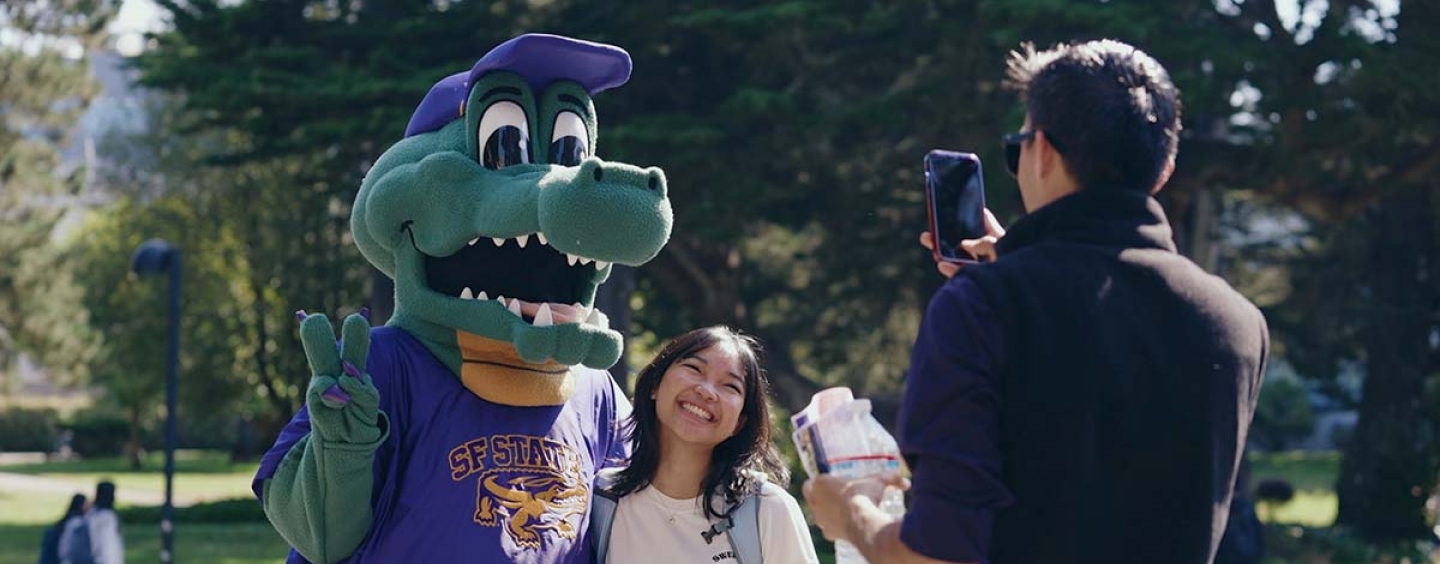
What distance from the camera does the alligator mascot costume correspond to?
164 inches

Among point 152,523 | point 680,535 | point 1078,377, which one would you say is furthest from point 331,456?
point 152,523

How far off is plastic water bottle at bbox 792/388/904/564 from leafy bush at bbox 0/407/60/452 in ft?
154

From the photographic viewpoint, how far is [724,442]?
4.50 metres

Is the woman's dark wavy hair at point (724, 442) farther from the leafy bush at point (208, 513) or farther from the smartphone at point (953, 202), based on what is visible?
the leafy bush at point (208, 513)

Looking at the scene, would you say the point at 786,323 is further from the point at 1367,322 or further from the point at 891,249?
the point at 1367,322

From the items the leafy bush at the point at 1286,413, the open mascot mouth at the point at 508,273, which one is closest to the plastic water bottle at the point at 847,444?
the open mascot mouth at the point at 508,273

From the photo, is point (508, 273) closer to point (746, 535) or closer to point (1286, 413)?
point (746, 535)

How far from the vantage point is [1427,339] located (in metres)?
23.5

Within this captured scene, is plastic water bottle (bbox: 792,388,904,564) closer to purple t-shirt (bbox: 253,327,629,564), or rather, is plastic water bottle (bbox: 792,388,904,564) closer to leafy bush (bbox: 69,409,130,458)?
purple t-shirt (bbox: 253,327,629,564)

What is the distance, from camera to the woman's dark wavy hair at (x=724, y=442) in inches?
173

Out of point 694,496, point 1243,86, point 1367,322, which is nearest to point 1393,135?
point 1243,86

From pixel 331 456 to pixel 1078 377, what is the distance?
1938 mm

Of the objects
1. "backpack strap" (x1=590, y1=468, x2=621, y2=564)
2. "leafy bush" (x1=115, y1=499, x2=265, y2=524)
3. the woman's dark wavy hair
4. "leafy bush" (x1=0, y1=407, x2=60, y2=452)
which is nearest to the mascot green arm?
"backpack strap" (x1=590, y1=468, x2=621, y2=564)

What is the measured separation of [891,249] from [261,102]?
7074mm
